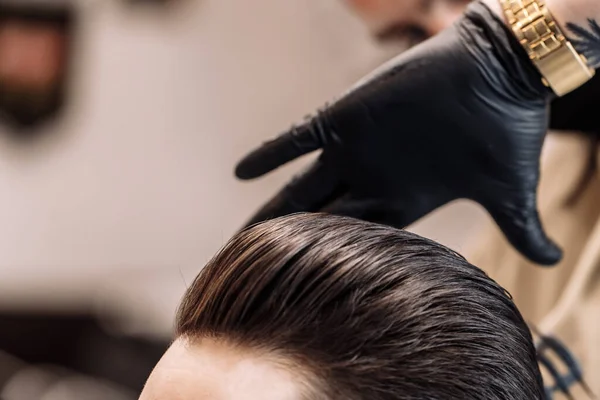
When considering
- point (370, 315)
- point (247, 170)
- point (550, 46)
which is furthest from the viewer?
point (247, 170)

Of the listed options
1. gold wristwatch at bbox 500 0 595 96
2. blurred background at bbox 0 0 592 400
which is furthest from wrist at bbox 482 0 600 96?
blurred background at bbox 0 0 592 400

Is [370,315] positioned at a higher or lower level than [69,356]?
higher

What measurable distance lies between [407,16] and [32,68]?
1.38 m

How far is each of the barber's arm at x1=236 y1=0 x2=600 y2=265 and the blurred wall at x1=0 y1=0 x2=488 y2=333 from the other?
1.34m

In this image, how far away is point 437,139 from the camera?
735 millimetres

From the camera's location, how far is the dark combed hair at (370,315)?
0.49 m

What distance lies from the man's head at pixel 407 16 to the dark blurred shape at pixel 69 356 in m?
1.08

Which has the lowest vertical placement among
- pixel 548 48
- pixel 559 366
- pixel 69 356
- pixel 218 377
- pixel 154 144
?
pixel 69 356

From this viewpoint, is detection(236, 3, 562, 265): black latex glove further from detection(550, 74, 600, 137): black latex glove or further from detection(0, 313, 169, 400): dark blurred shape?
detection(0, 313, 169, 400): dark blurred shape

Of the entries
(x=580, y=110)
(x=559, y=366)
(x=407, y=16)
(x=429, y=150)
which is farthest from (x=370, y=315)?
(x=407, y=16)

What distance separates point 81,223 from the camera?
227 centimetres

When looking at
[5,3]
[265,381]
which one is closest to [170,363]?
[265,381]

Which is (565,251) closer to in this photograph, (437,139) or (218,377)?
(437,139)

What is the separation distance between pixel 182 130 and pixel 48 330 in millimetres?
731
